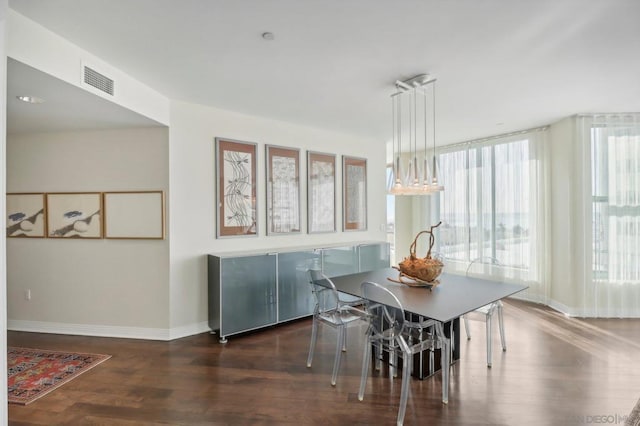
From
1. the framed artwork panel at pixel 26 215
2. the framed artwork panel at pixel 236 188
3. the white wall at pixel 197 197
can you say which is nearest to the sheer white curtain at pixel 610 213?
the white wall at pixel 197 197

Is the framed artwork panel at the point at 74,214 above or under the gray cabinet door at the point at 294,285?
above

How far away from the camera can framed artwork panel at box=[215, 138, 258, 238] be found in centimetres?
380

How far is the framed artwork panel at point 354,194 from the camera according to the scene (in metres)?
5.00

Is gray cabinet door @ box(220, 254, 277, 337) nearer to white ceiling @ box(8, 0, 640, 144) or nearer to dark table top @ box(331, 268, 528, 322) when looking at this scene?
dark table top @ box(331, 268, 528, 322)

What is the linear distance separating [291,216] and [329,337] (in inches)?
65.2

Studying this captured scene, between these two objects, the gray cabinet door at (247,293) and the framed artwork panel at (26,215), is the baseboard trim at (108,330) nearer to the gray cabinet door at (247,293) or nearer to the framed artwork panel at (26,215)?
the gray cabinet door at (247,293)

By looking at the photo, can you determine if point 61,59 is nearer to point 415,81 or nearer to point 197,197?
point 197,197

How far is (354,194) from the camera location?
512 cm

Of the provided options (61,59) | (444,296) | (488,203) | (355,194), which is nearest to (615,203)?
(488,203)

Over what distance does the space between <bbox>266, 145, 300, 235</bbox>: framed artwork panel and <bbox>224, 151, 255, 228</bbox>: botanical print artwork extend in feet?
0.89

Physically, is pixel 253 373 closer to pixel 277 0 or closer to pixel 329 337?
pixel 329 337

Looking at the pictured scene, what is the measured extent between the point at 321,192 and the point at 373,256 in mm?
1236

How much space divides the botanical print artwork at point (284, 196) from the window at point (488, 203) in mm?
2196

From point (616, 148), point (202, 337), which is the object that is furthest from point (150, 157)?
point (616, 148)
